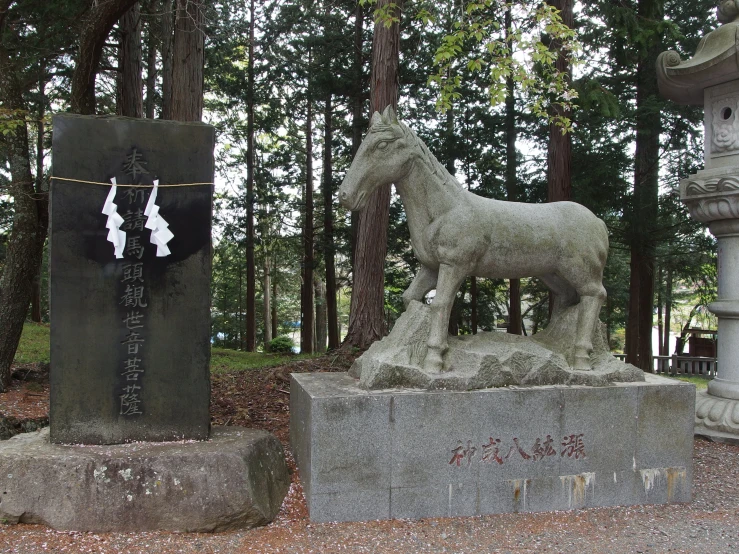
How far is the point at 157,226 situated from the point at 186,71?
3934 millimetres

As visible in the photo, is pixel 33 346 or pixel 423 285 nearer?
pixel 423 285

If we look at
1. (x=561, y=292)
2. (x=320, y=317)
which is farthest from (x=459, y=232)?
(x=320, y=317)

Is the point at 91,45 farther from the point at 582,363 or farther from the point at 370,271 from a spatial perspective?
the point at 582,363

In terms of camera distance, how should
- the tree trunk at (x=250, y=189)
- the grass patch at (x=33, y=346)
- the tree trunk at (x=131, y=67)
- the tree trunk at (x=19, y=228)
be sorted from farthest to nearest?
the tree trunk at (x=250, y=189)
the grass patch at (x=33, y=346)
the tree trunk at (x=131, y=67)
the tree trunk at (x=19, y=228)

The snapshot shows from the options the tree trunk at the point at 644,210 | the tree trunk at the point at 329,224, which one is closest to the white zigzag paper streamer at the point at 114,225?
the tree trunk at the point at 644,210

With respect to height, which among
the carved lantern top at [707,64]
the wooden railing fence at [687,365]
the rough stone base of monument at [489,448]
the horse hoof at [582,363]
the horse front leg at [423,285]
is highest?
the carved lantern top at [707,64]

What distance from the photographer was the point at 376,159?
13.6 feet

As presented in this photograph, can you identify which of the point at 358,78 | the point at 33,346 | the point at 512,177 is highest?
the point at 358,78

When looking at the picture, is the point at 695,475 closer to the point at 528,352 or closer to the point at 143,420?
the point at 528,352

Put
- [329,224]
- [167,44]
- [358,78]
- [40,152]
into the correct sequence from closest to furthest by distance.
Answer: [167,44], [358,78], [329,224], [40,152]

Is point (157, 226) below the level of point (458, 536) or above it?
above

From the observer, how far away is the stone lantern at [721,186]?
6.05 metres

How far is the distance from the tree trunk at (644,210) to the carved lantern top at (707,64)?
395 centimetres

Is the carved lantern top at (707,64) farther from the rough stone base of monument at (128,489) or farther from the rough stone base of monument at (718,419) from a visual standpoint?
the rough stone base of monument at (128,489)
